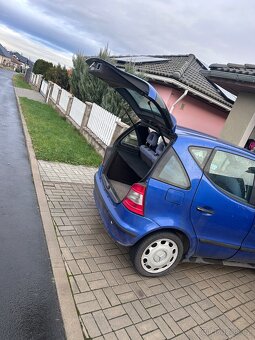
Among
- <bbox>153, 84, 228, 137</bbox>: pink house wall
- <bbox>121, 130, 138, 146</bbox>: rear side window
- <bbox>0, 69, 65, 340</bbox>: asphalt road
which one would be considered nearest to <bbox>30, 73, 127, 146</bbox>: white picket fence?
<bbox>121, 130, 138, 146</bbox>: rear side window

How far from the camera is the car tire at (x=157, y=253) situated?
3334 mm

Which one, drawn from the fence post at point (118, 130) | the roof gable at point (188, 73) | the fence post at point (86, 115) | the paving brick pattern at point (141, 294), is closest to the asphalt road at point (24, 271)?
the paving brick pattern at point (141, 294)

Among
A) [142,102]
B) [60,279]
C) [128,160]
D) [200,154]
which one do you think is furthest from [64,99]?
[60,279]

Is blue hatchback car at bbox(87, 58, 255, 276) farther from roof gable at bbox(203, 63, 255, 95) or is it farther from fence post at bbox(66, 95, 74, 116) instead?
fence post at bbox(66, 95, 74, 116)

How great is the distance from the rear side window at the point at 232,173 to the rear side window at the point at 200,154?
0.24 ft

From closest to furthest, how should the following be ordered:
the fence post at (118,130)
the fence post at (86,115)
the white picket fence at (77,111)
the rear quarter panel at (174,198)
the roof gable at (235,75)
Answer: the rear quarter panel at (174,198) → the roof gable at (235,75) → the fence post at (118,130) → the fence post at (86,115) → the white picket fence at (77,111)

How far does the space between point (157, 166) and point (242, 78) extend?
155 inches

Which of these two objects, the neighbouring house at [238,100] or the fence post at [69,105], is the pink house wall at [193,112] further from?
the neighbouring house at [238,100]

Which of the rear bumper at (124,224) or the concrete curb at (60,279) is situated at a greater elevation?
the rear bumper at (124,224)

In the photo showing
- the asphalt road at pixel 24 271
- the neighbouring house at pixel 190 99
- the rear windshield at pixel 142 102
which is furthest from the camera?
the neighbouring house at pixel 190 99

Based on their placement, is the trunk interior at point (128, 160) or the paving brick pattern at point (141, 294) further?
the trunk interior at point (128, 160)

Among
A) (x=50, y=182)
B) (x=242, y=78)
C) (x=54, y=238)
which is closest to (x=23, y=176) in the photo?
(x=50, y=182)

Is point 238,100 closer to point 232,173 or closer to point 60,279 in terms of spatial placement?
point 232,173

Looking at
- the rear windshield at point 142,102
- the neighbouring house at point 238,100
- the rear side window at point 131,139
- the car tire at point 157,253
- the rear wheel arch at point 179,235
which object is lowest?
the car tire at point 157,253
